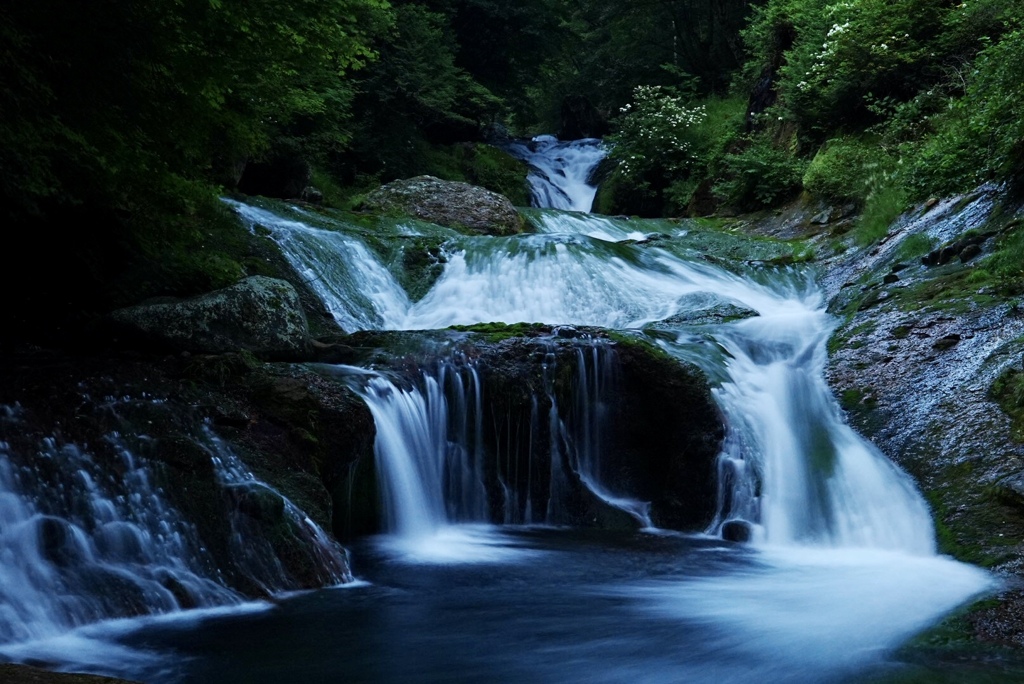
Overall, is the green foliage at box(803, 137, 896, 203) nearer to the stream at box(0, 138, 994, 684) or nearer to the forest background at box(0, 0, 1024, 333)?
the forest background at box(0, 0, 1024, 333)

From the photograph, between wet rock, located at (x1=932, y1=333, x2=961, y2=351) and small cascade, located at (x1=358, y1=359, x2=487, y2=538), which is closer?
small cascade, located at (x1=358, y1=359, x2=487, y2=538)

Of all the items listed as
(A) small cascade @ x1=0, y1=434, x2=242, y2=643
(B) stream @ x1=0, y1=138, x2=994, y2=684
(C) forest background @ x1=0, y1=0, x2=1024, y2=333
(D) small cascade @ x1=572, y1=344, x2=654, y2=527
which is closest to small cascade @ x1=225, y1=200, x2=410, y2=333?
(B) stream @ x1=0, y1=138, x2=994, y2=684

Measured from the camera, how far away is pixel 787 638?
205 inches

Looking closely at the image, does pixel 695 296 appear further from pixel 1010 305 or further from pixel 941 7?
pixel 941 7

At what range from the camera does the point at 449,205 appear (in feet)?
55.5

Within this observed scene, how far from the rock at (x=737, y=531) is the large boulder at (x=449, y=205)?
978 centimetres

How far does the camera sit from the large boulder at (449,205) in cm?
1661

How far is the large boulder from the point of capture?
16.6 meters

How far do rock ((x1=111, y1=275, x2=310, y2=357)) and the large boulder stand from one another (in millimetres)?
8163

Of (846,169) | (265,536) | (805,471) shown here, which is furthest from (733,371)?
(846,169)

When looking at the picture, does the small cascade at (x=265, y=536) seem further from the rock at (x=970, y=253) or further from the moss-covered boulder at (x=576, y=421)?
the rock at (x=970, y=253)

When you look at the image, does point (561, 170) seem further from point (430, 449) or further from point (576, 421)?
point (430, 449)

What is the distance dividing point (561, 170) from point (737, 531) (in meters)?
20.5

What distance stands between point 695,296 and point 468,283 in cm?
320
